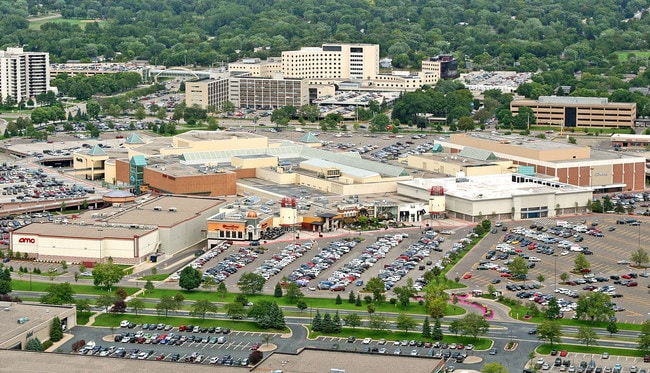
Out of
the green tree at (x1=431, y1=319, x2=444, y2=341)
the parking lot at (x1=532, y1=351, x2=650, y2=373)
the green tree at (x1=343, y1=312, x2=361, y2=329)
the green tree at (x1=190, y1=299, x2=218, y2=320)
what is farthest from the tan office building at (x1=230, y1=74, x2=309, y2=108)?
the parking lot at (x1=532, y1=351, x2=650, y2=373)

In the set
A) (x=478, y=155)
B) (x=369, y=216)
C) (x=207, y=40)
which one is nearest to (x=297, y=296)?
(x=369, y=216)

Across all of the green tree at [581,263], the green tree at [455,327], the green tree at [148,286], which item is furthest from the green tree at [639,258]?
the green tree at [148,286]

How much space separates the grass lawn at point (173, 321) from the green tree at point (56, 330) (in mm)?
1723

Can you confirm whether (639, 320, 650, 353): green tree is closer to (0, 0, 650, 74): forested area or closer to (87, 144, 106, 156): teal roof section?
(87, 144, 106, 156): teal roof section

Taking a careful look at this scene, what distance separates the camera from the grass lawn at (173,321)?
136 feet

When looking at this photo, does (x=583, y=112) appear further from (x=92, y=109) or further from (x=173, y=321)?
(x=173, y=321)

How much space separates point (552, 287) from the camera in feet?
151

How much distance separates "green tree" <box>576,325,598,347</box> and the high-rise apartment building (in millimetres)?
60007

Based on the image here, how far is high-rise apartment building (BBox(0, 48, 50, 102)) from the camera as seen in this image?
93.8m

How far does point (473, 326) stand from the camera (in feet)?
131

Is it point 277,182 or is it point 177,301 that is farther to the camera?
point 277,182

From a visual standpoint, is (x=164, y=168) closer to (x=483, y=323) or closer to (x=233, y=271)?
(x=233, y=271)

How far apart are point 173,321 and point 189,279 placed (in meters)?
3.54

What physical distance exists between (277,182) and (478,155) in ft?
29.6
